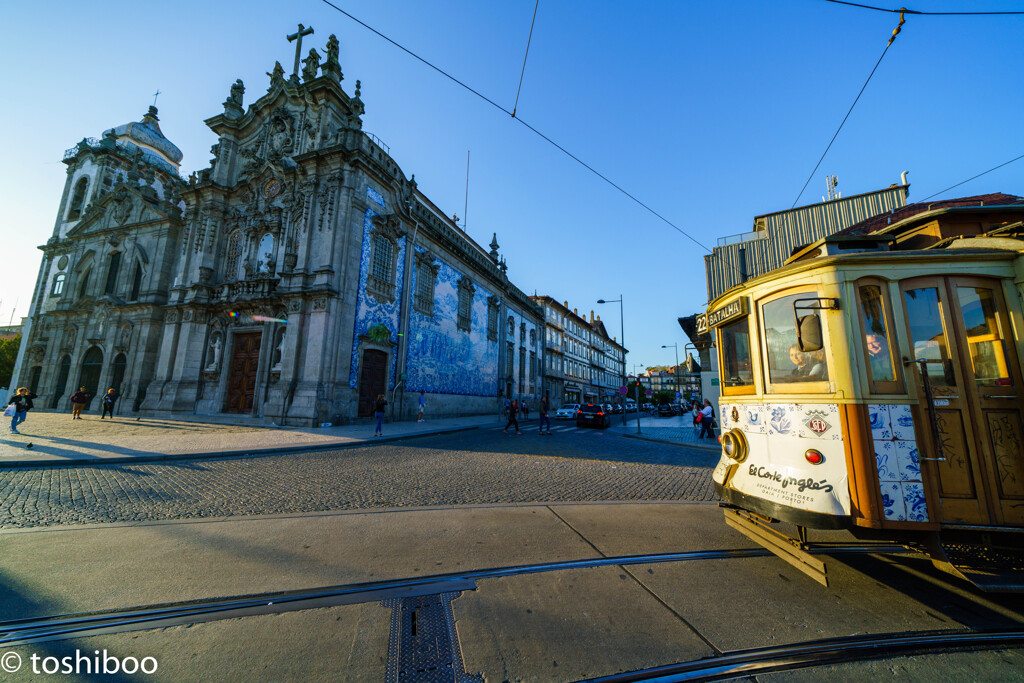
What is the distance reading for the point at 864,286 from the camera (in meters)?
3.32

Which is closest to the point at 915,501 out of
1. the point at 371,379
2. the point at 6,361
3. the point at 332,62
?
the point at 371,379

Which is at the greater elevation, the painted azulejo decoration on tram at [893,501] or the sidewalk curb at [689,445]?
the painted azulejo decoration on tram at [893,501]

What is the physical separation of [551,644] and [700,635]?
3.34 ft

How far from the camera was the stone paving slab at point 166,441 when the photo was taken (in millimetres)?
8266

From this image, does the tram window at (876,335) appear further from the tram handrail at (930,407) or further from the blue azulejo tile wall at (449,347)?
the blue azulejo tile wall at (449,347)

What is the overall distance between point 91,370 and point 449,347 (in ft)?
A: 75.2

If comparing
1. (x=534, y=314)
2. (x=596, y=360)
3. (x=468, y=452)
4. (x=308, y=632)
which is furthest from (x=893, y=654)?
(x=596, y=360)

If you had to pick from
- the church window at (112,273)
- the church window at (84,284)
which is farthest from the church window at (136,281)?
the church window at (84,284)

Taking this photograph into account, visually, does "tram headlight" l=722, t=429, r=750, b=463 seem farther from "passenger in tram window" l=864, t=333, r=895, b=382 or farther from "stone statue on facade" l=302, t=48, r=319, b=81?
"stone statue on facade" l=302, t=48, r=319, b=81

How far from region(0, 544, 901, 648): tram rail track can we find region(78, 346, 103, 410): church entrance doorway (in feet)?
102

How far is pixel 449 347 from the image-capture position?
2492 cm

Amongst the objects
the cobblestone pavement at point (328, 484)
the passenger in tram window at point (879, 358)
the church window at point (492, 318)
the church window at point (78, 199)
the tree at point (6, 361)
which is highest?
the church window at point (78, 199)

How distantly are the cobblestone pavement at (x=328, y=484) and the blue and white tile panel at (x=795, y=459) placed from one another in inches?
108

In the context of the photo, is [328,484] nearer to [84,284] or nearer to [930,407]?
[930,407]
